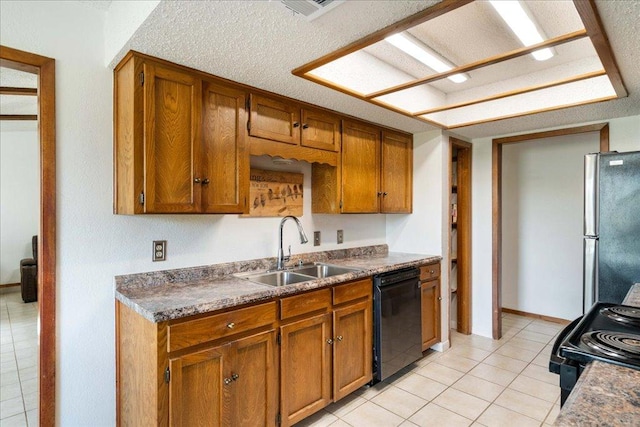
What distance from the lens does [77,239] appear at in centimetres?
185

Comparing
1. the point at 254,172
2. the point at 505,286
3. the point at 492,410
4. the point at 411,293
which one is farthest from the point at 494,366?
the point at 254,172

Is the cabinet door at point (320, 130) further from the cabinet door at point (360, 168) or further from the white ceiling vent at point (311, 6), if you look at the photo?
the white ceiling vent at point (311, 6)

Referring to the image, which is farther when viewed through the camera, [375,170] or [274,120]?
[375,170]

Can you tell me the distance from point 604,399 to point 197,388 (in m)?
1.57

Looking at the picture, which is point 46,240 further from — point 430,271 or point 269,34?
point 430,271

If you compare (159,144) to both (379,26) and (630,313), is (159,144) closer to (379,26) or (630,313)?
(379,26)

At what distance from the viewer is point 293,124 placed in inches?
99.3

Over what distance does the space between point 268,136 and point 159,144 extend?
0.74 metres

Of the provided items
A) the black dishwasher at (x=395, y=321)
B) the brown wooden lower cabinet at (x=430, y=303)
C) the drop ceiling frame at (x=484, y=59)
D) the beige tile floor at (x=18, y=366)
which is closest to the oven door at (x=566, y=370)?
the drop ceiling frame at (x=484, y=59)

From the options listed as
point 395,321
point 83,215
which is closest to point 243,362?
point 83,215

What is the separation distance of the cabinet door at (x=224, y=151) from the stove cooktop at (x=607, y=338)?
1755 mm

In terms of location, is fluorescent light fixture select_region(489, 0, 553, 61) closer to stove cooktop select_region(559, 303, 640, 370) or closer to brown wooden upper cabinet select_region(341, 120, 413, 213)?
stove cooktop select_region(559, 303, 640, 370)

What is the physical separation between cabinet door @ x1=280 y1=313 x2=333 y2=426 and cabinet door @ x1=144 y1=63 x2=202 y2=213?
0.96 metres

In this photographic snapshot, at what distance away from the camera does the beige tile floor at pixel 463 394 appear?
7.50 feet
